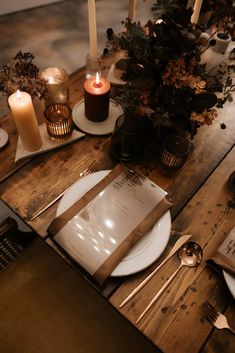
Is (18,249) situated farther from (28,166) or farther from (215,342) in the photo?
(215,342)

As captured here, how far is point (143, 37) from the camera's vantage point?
2.09ft

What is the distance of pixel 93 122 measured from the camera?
0.89 meters

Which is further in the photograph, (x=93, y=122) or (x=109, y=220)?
(x=93, y=122)

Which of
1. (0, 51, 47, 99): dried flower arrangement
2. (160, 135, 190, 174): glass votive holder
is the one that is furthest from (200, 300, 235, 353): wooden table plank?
(0, 51, 47, 99): dried flower arrangement

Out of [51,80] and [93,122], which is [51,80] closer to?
[51,80]

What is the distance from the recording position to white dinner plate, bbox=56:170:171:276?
1.99ft

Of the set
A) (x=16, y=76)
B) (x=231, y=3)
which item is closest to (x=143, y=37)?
(x=231, y=3)

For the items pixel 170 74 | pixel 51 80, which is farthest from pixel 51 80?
pixel 170 74

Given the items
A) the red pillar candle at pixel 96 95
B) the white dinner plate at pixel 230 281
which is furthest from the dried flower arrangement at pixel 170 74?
the white dinner plate at pixel 230 281

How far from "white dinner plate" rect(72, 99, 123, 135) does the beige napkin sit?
4 cm

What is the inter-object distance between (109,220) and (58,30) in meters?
2.46

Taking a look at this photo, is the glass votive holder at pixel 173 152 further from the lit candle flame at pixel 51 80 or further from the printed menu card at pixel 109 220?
the lit candle flame at pixel 51 80

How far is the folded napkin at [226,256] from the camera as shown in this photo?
623mm

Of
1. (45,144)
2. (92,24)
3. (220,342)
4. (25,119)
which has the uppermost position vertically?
(92,24)
